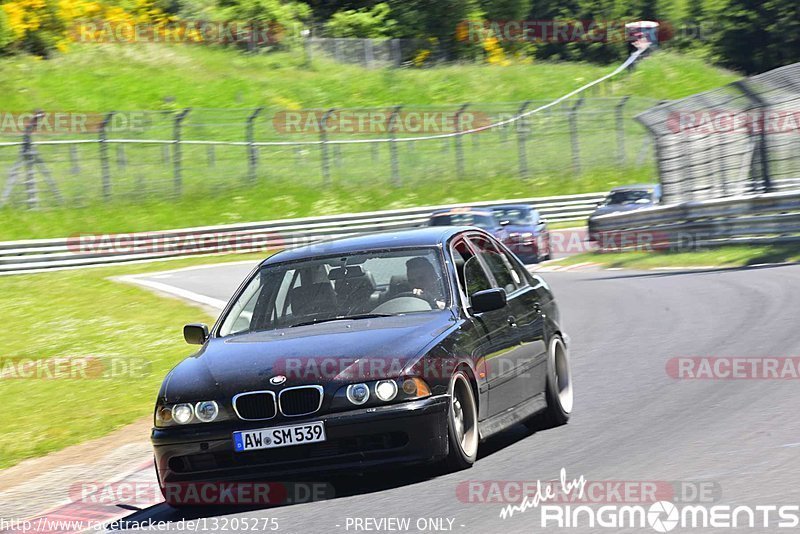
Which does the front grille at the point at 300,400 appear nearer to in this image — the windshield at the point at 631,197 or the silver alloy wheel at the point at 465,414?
the silver alloy wheel at the point at 465,414

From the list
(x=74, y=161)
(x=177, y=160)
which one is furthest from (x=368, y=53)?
(x=74, y=161)

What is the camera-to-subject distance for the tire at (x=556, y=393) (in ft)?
29.1

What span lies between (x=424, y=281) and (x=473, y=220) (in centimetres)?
1905

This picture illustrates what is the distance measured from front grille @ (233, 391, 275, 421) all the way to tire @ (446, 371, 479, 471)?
960mm

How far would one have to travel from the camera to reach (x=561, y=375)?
926 centimetres

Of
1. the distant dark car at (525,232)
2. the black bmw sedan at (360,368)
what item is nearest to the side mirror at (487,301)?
the black bmw sedan at (360,368)

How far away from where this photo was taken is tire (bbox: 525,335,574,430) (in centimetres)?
888

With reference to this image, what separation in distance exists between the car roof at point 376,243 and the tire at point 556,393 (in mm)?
1097

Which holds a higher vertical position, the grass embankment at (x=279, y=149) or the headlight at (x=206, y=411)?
the headlight at (x=206, y=411)

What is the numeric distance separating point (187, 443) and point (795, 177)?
1965 cm

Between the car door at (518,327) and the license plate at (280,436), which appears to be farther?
the car door at (518,327)

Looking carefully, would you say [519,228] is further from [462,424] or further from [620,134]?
[462,424]

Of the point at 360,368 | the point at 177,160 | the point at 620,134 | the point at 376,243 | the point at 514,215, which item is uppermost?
the point at 376,243

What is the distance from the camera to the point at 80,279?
2859 centimetres
